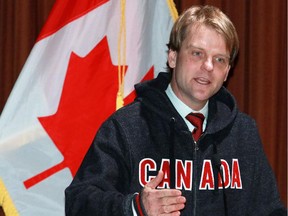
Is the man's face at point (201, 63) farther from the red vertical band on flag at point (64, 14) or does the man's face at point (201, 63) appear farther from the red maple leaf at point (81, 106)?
the red vertical band on flag at point (64, 14)

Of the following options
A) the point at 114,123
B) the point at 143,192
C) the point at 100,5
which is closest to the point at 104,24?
the point at 100,5

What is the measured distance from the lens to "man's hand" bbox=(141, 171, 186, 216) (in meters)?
1.43

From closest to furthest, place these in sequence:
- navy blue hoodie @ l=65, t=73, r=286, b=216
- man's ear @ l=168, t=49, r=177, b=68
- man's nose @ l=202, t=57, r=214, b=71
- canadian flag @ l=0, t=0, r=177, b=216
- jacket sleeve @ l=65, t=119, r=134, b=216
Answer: jacket sleeve @ l=65, t=119, r=134, b=216 < navy blue hoodie @ l=65, t=73, r=286, b=216 < man's nose @ l=202, t=57, r=214, b=71 < man's ear @ l=168, t=49, r=177, b=68 < canadian flag @ l=0, t=0, r=177, b=216

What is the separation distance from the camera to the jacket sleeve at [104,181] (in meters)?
1.56

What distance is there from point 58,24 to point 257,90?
3.03 feet

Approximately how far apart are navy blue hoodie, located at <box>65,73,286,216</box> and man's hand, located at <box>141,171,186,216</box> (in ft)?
0.42

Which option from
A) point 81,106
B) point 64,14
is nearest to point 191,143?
point 81,106

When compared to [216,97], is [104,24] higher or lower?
higher

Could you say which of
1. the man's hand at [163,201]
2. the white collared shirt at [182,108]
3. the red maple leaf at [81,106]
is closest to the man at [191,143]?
the white collared shirt at [182,108]

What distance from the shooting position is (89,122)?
2248 mm

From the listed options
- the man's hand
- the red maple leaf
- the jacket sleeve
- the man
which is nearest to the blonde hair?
the man

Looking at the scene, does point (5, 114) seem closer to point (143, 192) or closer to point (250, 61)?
point (143, 192)

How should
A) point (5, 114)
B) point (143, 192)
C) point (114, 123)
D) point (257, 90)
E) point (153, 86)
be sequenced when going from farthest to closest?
point (257, 90), point (5, 114), point (153, 86), point (114, 123), point (143, 192)

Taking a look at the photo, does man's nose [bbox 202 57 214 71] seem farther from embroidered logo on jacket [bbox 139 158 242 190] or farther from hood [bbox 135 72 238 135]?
embroidered logo on jacket [bbox 139 158 242 190]
